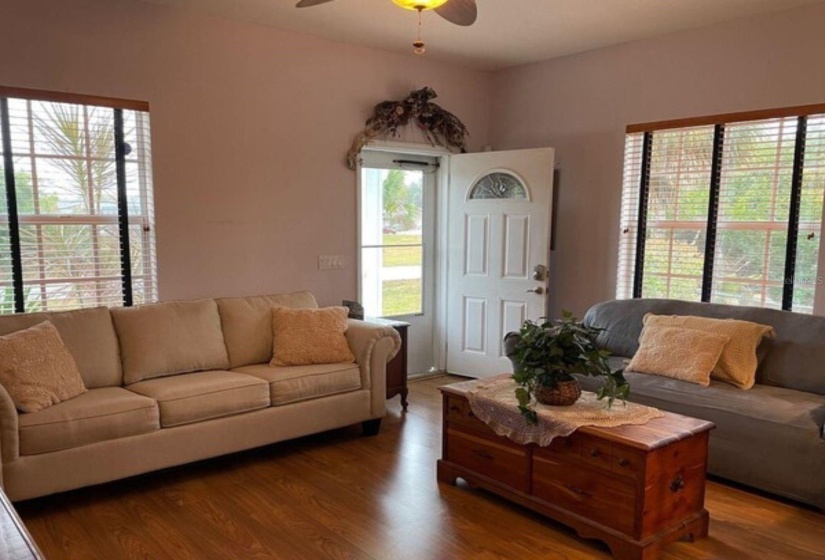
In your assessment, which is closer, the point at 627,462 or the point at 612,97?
the point at 627,462

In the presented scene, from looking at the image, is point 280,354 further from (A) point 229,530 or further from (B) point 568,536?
(B) point 568,536

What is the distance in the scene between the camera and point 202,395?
3223mm

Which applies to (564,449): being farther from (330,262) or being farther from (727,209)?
(330,262)

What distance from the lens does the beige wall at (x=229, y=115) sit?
3570 mm

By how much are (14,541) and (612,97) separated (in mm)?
4569

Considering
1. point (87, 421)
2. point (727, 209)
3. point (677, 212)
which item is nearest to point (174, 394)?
point (87, 421)

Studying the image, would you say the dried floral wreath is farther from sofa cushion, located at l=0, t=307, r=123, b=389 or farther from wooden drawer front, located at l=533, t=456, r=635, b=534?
wooden drawer front, located at l=533, t=456, r=635, b=534

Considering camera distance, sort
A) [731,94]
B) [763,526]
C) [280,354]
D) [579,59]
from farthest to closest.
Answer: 1. [579,59]
2. [731,94]
3. [280,354]
4. [763,526]

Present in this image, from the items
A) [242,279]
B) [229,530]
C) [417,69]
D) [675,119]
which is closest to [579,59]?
[675,119]

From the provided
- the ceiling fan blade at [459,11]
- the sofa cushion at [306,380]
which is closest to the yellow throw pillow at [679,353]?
the sofa cushion at [306,380]

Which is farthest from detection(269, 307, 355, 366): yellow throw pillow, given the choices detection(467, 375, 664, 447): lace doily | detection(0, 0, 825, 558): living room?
detection(467, 375, 664, 447): lace doily

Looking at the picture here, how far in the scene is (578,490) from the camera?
2.61m

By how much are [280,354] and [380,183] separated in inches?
74.6

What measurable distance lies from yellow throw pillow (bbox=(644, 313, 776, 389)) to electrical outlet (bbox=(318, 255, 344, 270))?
99.2 inches
